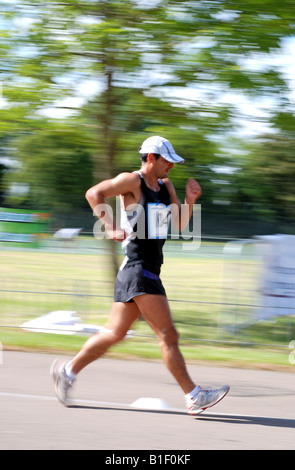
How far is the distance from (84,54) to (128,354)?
3.92 metres

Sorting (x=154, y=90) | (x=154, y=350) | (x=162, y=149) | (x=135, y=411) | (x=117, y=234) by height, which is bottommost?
(x=135, y=411)

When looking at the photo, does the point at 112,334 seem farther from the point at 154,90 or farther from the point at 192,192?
the point at 154,90

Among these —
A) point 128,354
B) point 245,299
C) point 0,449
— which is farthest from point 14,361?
point 245,299

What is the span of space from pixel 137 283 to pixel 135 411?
953mm

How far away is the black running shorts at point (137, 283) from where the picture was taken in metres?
4.99

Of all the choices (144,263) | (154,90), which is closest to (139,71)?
(154,90)

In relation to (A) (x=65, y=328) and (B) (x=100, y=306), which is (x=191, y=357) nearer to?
(A) (x=65, y=328)

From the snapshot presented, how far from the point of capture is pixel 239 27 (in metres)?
8.44

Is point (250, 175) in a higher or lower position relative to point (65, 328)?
higher

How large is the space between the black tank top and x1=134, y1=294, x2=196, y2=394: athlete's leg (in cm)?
23

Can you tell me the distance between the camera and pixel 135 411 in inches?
201
